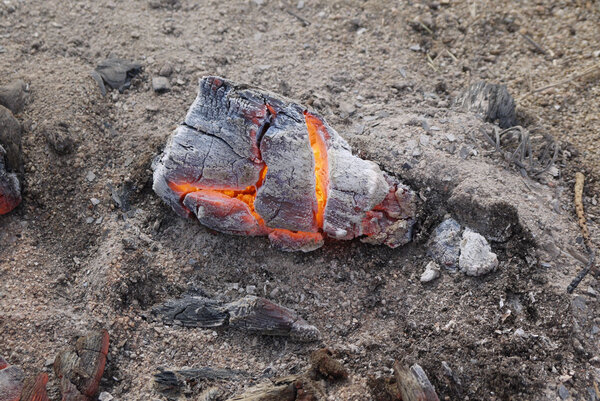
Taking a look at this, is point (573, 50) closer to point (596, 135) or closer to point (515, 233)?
point (596, 135)

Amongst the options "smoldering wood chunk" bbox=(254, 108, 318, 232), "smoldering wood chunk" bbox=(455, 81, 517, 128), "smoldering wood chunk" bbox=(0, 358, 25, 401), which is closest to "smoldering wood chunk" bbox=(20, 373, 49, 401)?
"smoldering wood chunk" bbox=(0, 358, 25, 401)

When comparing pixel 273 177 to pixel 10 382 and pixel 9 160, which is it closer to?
pixel 10 382

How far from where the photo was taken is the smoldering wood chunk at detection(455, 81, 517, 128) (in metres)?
3.67

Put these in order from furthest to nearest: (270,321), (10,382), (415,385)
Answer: (270,321) → (10,382) → (415,385)

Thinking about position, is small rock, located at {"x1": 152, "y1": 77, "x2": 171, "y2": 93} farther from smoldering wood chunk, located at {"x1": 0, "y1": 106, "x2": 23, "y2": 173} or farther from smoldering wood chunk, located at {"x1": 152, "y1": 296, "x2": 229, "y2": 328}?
smoldering wood chunk, located at {"x1": 152, "y1": 296, "x2": 229, "y2": 328}

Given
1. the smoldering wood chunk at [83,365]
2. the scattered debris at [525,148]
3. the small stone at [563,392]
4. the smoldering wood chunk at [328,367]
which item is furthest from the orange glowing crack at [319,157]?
the small stone at [563,392]

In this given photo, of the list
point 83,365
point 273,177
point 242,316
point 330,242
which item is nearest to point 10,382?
point 83,365

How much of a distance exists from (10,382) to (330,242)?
6.09 feet

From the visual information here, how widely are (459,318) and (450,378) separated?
1.16ft

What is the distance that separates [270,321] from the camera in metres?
2.82

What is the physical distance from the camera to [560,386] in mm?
2494

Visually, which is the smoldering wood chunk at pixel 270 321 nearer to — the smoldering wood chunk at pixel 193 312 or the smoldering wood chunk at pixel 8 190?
the smoldering wood chunk at pixel 193 312

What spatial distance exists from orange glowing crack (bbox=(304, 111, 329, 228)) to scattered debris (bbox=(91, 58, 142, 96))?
5.60 ft

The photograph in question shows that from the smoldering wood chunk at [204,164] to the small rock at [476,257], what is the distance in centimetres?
126
